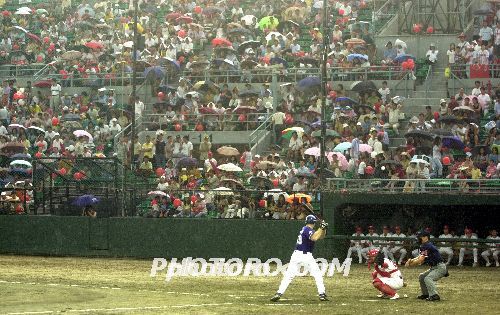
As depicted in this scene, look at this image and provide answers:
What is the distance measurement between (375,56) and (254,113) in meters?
5.35

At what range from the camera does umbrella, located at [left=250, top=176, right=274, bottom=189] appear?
34156mm

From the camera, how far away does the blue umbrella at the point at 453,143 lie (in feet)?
112

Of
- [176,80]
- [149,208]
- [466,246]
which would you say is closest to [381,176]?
[466,246]

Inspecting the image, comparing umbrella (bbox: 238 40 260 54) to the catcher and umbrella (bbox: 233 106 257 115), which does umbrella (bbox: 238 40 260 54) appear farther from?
the catcher

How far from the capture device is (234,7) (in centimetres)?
4588

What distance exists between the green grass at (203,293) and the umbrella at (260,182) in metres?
4.42

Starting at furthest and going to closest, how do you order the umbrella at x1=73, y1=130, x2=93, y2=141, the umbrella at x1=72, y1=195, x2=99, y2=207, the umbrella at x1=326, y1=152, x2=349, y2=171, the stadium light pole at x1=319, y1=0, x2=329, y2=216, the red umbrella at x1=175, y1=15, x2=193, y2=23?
the red umbrella at x1=175, y1=15, x2=193, y2=23, the umbrella at x1=73, y1=130, x2=93, y2=141, the umbrella at x1=72, y1=195, x2=99, y2=207, the umbrella at x1=326, y1=152, x2=349, y2=171, the stadium light pole at x1=319, y1=0, x2=329, y2=216

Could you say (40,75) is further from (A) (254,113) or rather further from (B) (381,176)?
(B) (381,176)

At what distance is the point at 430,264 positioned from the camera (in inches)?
894

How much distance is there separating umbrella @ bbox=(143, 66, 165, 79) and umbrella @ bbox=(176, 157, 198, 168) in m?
Answer: 6.34

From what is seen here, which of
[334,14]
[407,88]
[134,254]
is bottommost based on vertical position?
[134,254]

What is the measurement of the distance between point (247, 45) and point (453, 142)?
429 inches

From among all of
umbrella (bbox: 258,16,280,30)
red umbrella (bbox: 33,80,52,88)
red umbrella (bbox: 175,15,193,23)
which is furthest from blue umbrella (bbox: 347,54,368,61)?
red umbrella (bbox: 33,80,52,88)

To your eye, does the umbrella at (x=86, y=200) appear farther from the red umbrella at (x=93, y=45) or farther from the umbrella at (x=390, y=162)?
the red umbrella at (x=93, y=45)
